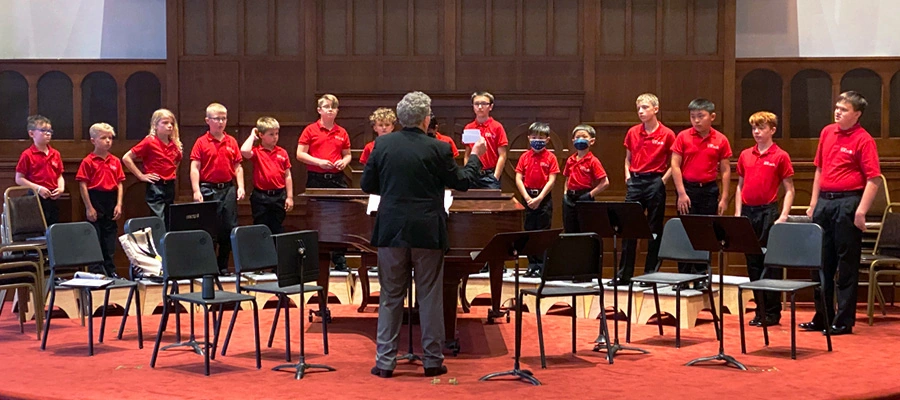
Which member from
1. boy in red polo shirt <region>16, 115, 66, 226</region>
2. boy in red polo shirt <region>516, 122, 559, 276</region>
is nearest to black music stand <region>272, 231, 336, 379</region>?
boy in red polo shirt <region>516, 122, 559, 276</region>

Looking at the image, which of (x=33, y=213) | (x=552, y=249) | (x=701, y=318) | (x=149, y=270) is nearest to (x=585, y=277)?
(x=552, y=249)

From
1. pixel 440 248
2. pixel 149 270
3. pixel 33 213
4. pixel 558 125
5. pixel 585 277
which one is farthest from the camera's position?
pixel 558 125

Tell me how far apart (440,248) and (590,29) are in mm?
5251

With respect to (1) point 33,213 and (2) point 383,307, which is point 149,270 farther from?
(2) point 383,307

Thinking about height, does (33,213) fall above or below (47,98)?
below

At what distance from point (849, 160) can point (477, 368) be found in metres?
3.21

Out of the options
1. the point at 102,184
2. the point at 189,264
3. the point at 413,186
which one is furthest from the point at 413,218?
the point at 102,184

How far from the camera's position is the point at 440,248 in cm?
587

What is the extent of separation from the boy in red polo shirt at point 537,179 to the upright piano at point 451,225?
1795mm

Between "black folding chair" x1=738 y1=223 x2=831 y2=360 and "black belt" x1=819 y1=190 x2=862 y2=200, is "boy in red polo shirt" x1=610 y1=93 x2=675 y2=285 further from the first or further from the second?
"black folding chair" x1=738 y1=223 x2=831 y2=360

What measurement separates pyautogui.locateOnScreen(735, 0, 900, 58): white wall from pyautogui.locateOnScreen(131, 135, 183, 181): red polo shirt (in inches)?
241

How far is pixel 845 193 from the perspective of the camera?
732cm

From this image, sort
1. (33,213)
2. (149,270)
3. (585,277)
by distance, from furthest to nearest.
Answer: (33,213), (149,270), (585,277)

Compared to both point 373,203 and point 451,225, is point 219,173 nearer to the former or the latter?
point 373,203
